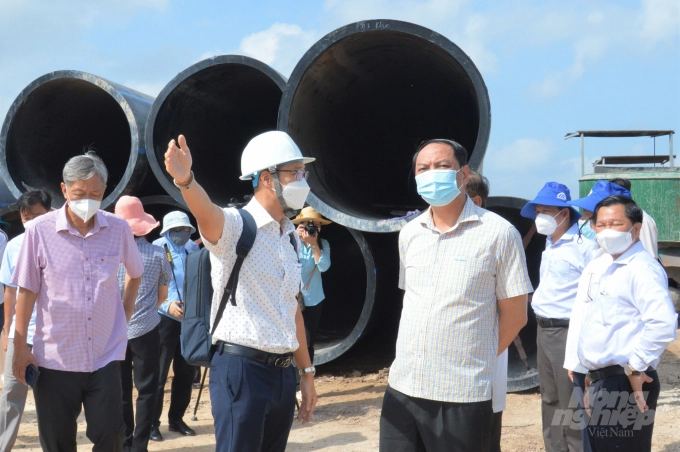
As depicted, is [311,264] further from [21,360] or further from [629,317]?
[629,317]

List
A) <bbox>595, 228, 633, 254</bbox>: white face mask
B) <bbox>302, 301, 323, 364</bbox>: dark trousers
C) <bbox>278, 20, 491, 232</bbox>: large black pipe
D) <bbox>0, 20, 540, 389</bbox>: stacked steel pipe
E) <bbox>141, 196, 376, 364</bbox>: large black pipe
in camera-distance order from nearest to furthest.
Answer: <bbox>595, 228, 633, 254</bbox>: white face mask, <bbox>278, 20, 491, 232</bbox>: large black pipe, <bbox>0, 20, 540, 389</bbox>: stacked steel pipe, <bbox>302, 301, 323, 364</bbox>: dark trousers, <bbox>141, 196, 376, 364</bbox>: large black pipe

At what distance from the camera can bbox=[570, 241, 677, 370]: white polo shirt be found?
10.1 feet

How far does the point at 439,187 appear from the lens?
276 cm

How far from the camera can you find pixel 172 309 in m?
5.09

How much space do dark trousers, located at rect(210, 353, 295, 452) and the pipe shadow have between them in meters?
2.42

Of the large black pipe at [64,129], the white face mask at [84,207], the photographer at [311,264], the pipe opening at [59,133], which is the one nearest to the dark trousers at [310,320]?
the photographer at [311,264]

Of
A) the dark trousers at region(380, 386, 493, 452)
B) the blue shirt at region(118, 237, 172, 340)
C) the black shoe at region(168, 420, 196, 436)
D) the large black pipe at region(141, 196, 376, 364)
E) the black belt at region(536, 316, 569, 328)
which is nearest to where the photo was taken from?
the dark trousers at region(380, 386, 493, 452)

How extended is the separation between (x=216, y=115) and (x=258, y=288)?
5310 mm

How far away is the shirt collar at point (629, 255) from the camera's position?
327 cm

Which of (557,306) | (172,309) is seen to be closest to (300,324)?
(557,306)

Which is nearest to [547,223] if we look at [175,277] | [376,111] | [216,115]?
[175,277]

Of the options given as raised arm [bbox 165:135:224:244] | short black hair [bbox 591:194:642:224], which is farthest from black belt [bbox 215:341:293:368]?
short black hair [bbox 591:194:642:224]

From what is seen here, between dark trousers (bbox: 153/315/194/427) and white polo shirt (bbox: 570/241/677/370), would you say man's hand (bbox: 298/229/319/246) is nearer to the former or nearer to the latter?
dark trousers (bbox: 153/315/194/427)

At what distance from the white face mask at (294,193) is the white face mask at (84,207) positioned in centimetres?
108
